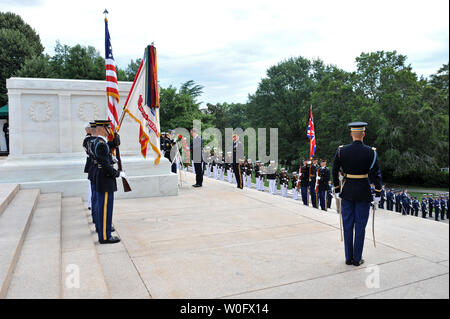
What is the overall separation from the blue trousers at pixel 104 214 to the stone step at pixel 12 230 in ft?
2.82

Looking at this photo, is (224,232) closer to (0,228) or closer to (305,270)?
(305,270)

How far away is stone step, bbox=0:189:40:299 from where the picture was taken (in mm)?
2920

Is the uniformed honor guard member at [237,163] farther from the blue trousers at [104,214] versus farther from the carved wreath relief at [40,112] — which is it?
the blue trousers at [104,214]

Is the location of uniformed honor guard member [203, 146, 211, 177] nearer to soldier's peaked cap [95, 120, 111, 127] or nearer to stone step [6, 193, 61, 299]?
stone step [6, 193, 61, 299]

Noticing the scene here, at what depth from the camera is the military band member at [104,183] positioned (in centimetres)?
433

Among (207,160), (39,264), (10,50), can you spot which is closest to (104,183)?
(39,264)

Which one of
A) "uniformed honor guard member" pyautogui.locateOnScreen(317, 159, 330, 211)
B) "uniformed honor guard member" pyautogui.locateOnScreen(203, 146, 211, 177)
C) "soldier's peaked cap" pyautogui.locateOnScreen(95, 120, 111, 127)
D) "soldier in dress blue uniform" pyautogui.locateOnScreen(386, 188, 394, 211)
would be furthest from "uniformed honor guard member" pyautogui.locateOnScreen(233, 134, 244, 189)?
"soldier in dress blue uniform" pyautogui.locateOnScreen(386, 188, 394, 211)

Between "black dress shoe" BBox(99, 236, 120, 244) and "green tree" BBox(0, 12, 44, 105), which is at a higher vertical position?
"green tree" BBox(0, 12, 44, 105)

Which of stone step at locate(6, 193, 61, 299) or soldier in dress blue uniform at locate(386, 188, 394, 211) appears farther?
soldier in dress blue uniform at locate(386, 188, 394, 211)

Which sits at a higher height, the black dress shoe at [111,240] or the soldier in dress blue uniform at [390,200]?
the black dress shoe at [111,240]

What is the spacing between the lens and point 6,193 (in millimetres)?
5781

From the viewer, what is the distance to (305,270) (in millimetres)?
3486

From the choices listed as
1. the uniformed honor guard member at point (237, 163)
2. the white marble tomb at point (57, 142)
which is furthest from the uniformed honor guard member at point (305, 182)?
the white marble tomb at point (57, 142)

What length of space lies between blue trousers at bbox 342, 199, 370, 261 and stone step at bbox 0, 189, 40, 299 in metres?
3.23
